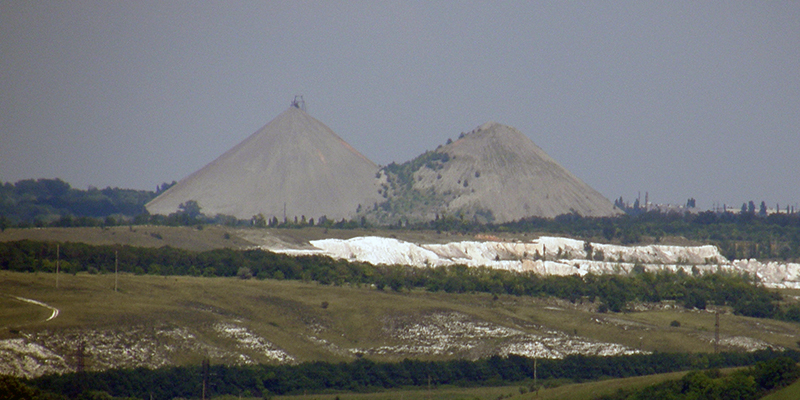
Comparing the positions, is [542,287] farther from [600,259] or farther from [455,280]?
[600,259]

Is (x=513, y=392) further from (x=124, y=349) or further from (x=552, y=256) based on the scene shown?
(x=552, y=256)

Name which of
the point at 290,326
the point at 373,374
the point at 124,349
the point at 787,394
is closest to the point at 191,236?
the point at 290,326

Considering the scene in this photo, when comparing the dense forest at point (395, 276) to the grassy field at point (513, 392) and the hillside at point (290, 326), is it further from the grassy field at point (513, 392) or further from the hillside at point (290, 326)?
the grassy field at point (513, 392)

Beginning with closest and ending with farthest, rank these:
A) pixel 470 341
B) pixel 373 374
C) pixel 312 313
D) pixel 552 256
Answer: pixel 373 374, pixel 470 341, pixel 312 313, pixel 552 256

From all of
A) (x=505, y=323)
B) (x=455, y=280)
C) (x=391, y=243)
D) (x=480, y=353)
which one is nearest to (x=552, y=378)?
(x=480, y=353)

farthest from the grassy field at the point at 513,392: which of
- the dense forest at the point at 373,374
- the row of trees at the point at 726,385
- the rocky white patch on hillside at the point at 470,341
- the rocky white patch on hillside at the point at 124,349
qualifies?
the rocky white patch on hillside at the point at 470,341
